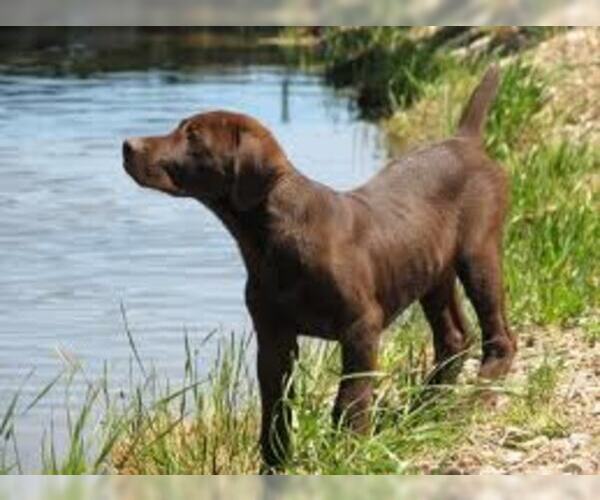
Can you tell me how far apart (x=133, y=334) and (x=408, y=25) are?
40.4 ft

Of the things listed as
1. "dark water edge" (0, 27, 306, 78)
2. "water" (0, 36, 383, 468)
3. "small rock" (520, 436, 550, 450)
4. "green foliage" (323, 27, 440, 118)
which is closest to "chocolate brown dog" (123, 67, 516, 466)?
"small rock" (520, 436, 550, 450)

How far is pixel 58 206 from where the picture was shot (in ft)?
50.5

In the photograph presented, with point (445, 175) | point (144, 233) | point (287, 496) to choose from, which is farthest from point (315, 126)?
point (287, 496)

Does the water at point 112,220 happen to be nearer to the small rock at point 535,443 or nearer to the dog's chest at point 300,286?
the dog's chest at point 300,286

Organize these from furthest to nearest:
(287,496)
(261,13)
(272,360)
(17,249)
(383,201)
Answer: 1. (261,13)
2. (17,249)
3. (383,201)
4. (272,360)
5. (287,496)

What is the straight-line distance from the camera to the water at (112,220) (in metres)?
11.2

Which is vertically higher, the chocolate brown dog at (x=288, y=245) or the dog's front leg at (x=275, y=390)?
the chocolate brown dog at (x=288, y=245)

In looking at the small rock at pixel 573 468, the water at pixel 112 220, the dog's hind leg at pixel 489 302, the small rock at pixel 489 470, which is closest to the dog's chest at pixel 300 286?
the small rock at pixel 489 470

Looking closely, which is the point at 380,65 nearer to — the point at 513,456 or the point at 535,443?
the point at 535,443

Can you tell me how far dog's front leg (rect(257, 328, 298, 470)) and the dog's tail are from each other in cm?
187

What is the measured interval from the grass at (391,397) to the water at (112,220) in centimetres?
63

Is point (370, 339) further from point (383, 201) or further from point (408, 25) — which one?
point (408, 25)

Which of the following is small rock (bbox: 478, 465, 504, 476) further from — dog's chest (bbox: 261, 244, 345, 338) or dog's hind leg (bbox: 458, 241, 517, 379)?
dog's hind leg (bbox: 458, 241, 517, 379)

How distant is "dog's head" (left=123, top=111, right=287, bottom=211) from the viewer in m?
7.82
